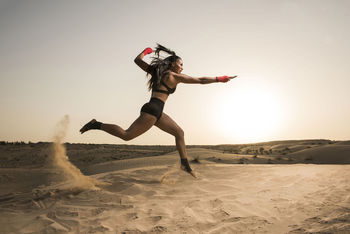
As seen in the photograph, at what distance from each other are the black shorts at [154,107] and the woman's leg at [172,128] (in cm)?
31

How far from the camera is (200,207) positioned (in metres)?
2.79

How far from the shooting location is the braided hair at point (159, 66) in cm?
435

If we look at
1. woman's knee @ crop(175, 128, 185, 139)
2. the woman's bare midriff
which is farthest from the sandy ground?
the woman's bare midriff

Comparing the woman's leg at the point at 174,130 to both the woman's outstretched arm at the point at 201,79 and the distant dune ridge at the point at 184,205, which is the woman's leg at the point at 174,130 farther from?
the woman's outstretched arm at the point at 201,79

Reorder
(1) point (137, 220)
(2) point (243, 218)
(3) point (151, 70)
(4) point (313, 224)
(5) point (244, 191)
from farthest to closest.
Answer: (3) point (151, 70) → (5) point (244, 191) → (1) point (137, 220) → (2) point (243, 218) → (4) point (313, 224)

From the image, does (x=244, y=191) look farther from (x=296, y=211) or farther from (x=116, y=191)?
(x=116, y=191)

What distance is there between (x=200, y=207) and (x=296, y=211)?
95 centimetres

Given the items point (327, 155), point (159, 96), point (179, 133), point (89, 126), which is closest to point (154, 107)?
point (159, 96)

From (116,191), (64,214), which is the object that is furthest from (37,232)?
(116,191)

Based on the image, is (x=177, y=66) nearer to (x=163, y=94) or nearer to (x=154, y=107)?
(x=163, y=94)

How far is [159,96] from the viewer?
4289 millimetres

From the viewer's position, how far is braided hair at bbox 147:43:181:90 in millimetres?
4350

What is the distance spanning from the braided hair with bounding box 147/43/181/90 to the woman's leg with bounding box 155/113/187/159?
611 millimetres

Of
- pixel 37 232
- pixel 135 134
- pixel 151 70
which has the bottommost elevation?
pixel 37 232
